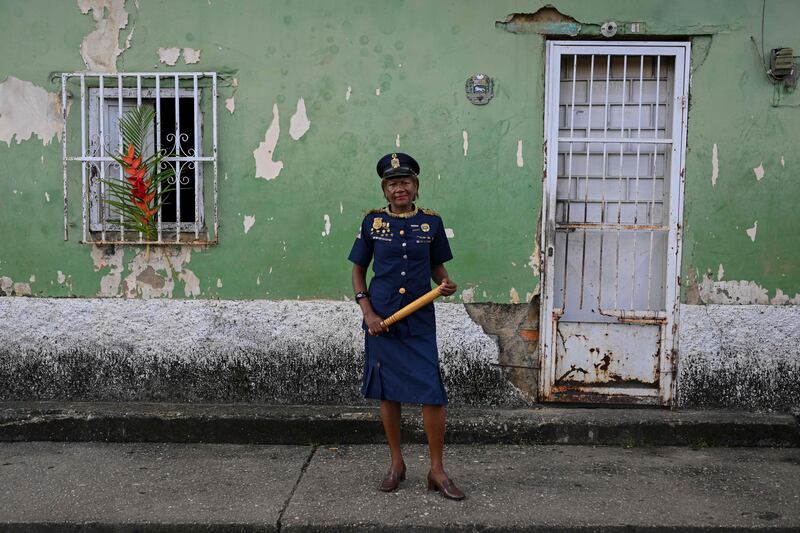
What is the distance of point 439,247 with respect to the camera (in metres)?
3.88

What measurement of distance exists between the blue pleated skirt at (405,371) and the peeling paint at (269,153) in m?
1.71

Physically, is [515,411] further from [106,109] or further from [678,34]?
[106,109]

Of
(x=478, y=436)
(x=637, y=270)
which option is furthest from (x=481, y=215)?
(x=478, y=436)

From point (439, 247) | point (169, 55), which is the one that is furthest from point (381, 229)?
point (169, 55)

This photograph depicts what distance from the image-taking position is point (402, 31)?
4.95 m

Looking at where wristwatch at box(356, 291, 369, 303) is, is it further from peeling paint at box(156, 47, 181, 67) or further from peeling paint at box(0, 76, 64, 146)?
peeling paint at box(0, 76, 64, 146)

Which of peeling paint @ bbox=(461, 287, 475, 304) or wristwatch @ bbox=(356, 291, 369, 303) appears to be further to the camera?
peeling paint @ bbox=(461, 287, 475, 304)

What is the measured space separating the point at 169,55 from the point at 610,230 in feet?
10.3

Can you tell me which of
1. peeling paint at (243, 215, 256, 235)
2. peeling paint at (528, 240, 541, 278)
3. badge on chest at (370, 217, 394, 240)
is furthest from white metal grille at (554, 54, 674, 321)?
peeling paint at (243, 215, 256, 235)

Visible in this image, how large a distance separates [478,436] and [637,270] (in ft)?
5.11

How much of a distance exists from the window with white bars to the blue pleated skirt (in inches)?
71.8

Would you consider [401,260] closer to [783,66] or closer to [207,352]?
[207,352]

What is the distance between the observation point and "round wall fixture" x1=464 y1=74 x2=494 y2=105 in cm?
493

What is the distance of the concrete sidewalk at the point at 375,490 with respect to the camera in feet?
11.6
